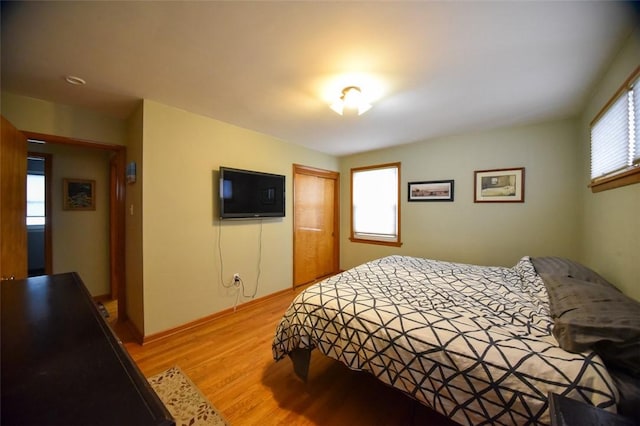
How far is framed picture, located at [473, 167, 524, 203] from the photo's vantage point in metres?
2.87

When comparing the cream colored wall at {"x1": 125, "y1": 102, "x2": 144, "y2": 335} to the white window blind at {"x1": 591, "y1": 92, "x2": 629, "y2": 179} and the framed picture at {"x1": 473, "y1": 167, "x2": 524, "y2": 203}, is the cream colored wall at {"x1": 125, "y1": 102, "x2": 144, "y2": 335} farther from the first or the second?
the framed picture at {"x1": 473, "y1": 167, "x2": 524, "y2": 203}

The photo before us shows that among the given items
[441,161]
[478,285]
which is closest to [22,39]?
[478,285]

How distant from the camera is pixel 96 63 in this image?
1.64m

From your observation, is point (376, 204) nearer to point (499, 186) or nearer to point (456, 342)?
point (499, 186)

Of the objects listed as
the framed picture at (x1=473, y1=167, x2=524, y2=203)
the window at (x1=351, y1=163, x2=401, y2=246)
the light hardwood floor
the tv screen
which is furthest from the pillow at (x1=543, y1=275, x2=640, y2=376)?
the tv screen

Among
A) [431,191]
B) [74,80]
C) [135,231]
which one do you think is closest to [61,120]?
[74,80]

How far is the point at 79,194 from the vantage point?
125 inches

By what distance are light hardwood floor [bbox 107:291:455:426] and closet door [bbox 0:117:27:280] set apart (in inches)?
44.3

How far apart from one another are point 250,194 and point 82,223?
7.96 ft

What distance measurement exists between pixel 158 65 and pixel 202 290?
2.20 meters

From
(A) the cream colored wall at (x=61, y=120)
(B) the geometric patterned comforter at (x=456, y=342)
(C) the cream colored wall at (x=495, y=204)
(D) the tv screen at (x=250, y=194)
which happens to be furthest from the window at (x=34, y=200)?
(C) the cream colored wall at (x=495, y=204)

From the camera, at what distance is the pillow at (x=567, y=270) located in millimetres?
1659

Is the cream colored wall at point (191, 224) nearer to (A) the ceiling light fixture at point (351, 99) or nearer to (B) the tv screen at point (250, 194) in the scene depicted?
(B) the tv screen at point (250, 194)

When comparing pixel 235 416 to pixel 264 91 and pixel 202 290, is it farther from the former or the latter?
pixel 264 91
